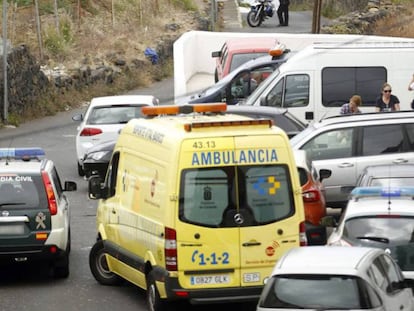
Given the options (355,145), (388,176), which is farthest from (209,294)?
(355,145)

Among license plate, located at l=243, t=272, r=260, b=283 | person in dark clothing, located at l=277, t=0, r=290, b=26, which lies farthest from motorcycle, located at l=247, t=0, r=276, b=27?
license plate, located at l=243, t=272, r=260, b=283

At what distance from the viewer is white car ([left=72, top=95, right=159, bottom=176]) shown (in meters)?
25.9

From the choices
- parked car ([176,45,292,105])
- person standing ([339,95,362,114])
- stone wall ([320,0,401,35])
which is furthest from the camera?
stone wall ([320,0,401,35])

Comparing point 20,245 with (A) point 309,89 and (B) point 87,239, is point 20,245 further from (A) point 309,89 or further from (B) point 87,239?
(A) point 309,89

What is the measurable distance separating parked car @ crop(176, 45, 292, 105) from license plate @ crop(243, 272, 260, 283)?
12669mm

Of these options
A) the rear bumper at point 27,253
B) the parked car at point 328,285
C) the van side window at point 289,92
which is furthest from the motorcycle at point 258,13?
the parked car at point 328,285

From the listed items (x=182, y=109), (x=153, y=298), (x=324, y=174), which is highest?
(x=182, y=109)

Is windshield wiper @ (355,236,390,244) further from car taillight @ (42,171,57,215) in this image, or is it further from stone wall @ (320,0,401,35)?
stone wall @ (320,0,401,35)

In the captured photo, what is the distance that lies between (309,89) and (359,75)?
110cm

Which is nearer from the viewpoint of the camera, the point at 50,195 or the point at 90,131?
the point at 50,195

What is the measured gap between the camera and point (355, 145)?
1934 cm

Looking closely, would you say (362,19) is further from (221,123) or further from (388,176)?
(221,123)

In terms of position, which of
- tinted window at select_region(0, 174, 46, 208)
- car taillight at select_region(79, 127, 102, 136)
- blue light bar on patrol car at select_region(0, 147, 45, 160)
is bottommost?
car taillight at select_region(79, 127, 102, 136)

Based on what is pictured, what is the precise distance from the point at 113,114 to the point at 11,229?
34.4 feet
